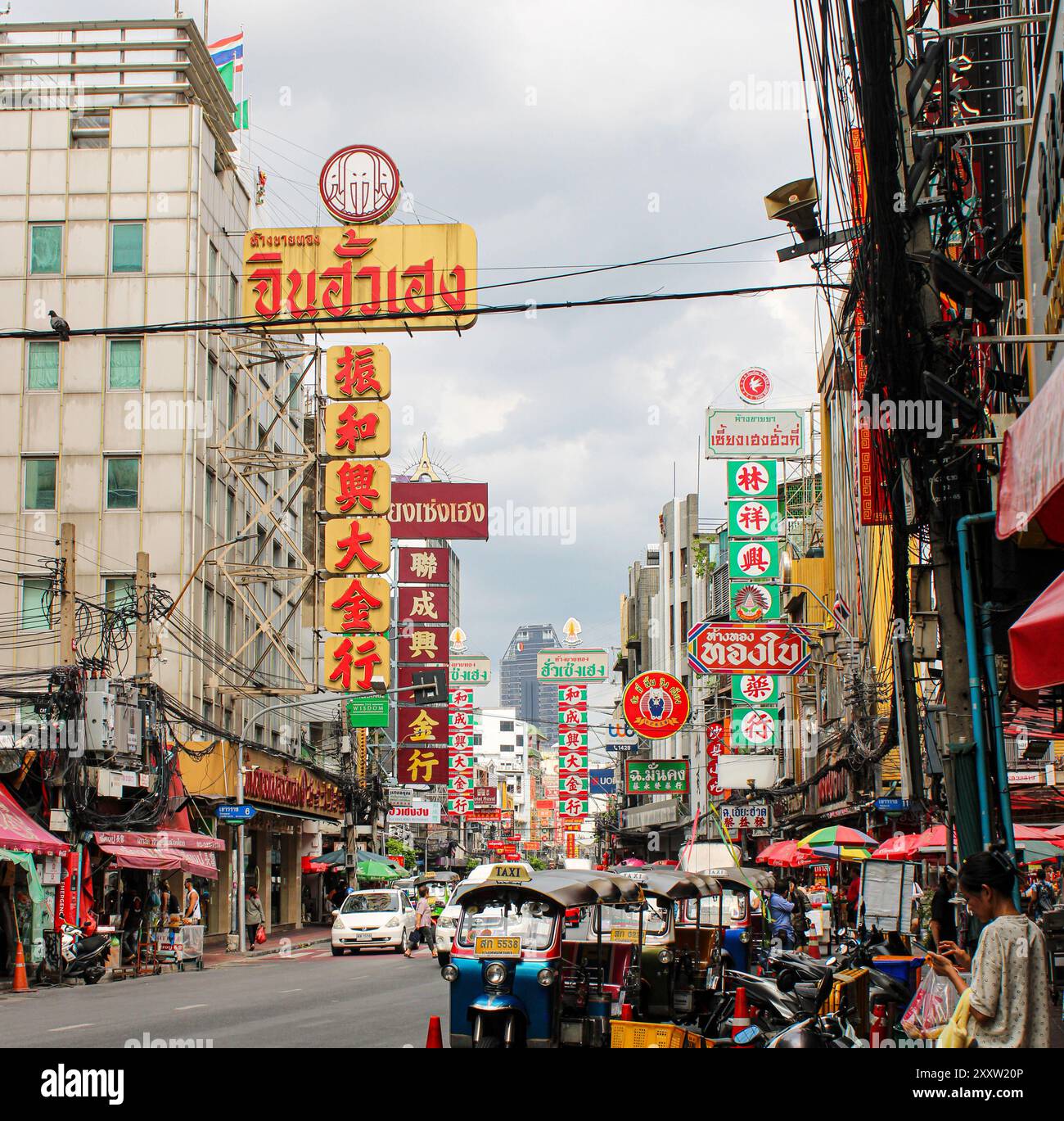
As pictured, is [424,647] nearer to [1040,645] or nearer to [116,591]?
[116,591]

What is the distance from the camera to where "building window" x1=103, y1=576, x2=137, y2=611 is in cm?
3941

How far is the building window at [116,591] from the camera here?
39406 millimetres

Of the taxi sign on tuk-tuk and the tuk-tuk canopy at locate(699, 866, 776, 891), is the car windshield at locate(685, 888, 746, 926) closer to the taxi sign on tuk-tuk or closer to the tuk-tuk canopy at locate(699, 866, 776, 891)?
the tuk-tuk canopy at locate(699, 866, 776, 891)

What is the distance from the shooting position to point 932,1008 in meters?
8.57

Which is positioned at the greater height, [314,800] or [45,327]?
[45,327]

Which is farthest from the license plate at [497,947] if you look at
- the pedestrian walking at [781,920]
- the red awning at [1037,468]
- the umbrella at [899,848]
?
the pedestrian walking at [781,920]

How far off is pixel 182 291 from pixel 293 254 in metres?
5.89

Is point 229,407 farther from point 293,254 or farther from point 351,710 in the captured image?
point 351,710

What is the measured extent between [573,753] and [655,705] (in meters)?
51.7

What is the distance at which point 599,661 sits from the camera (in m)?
→ 124

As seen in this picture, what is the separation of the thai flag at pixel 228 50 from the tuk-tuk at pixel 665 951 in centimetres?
4415

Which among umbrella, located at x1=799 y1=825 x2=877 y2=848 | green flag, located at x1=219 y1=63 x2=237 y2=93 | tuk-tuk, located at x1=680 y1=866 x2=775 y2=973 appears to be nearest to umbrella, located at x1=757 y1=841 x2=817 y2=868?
umbrella, located at x1=799 y1=825 x2=877 y2=848
